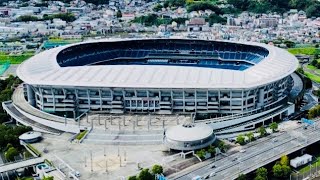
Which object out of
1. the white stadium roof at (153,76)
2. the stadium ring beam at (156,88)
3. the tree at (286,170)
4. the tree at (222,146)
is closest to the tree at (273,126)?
the stadium ring beam at (156,88)

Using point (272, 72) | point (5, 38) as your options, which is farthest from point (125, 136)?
point (5, 38)

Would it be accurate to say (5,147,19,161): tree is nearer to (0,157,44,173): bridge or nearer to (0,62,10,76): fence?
(0,157,44,173): bridge

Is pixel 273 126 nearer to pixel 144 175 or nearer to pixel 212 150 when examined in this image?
pixel 212 150

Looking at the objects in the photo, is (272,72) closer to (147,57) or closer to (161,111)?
(161,111)

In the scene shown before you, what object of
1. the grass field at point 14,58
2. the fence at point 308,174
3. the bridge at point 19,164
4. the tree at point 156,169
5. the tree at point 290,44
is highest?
the tree at point 290,44

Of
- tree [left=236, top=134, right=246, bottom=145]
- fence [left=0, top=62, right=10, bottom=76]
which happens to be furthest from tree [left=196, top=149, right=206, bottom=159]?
fence [left=0, top=62, right=10, bottom=76]

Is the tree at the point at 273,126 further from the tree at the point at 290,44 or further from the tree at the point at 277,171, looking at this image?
the tree at the point at 290,44
